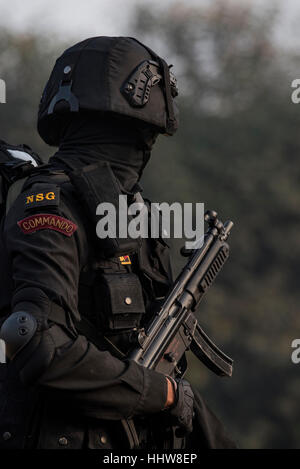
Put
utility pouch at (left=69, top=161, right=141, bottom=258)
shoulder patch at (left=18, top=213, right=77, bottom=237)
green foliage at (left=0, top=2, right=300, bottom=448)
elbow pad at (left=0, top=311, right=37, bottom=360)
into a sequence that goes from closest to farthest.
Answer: elbow pad at (left=0, top=311, right=37, bottom=360) → shoulder patch at (left=18, top=213, right=77, bottom=237) → utility pouch at (left=69, top=161, right=141, bottom=258) → green foliage at (left=0, top=2, right=300, bottom=448)

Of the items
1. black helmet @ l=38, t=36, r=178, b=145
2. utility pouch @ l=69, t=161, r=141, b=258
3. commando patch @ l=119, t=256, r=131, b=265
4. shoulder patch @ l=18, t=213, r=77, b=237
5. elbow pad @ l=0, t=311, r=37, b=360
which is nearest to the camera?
elbow pad @ l=0, t=311, r=37, b=360

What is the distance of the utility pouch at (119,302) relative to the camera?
3.60 metres

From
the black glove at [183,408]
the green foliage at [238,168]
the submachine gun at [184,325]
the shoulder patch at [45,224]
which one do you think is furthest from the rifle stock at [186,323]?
the green foliage at [238,168]

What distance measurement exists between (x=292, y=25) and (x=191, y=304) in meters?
21.8

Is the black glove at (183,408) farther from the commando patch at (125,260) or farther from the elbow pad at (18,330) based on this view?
the elbow pad at (18,330)

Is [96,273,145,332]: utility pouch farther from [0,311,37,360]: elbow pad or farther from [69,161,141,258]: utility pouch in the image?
[0,311,37,360]: elbow pad

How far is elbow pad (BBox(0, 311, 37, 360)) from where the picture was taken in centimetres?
326

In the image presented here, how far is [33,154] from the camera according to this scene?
4109mm

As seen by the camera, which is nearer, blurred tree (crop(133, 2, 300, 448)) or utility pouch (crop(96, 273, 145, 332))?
utility pouch (crop(96, 273, 145, 332))

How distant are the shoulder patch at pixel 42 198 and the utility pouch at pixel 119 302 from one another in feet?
1.13

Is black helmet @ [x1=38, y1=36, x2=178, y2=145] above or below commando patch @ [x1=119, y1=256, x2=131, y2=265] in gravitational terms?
above

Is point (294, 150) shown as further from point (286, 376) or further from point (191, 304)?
point (191, 304)

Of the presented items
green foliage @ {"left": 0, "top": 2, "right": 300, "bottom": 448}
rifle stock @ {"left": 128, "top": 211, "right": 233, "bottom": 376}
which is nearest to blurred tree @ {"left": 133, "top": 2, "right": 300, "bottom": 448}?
green foliage @ {"left": 0, "top": 2, "right": 300, "bottom": 448}

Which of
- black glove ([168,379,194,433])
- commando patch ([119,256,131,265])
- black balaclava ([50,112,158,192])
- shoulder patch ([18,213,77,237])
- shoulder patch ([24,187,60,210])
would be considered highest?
black balaclava ([50,112,158,192])
